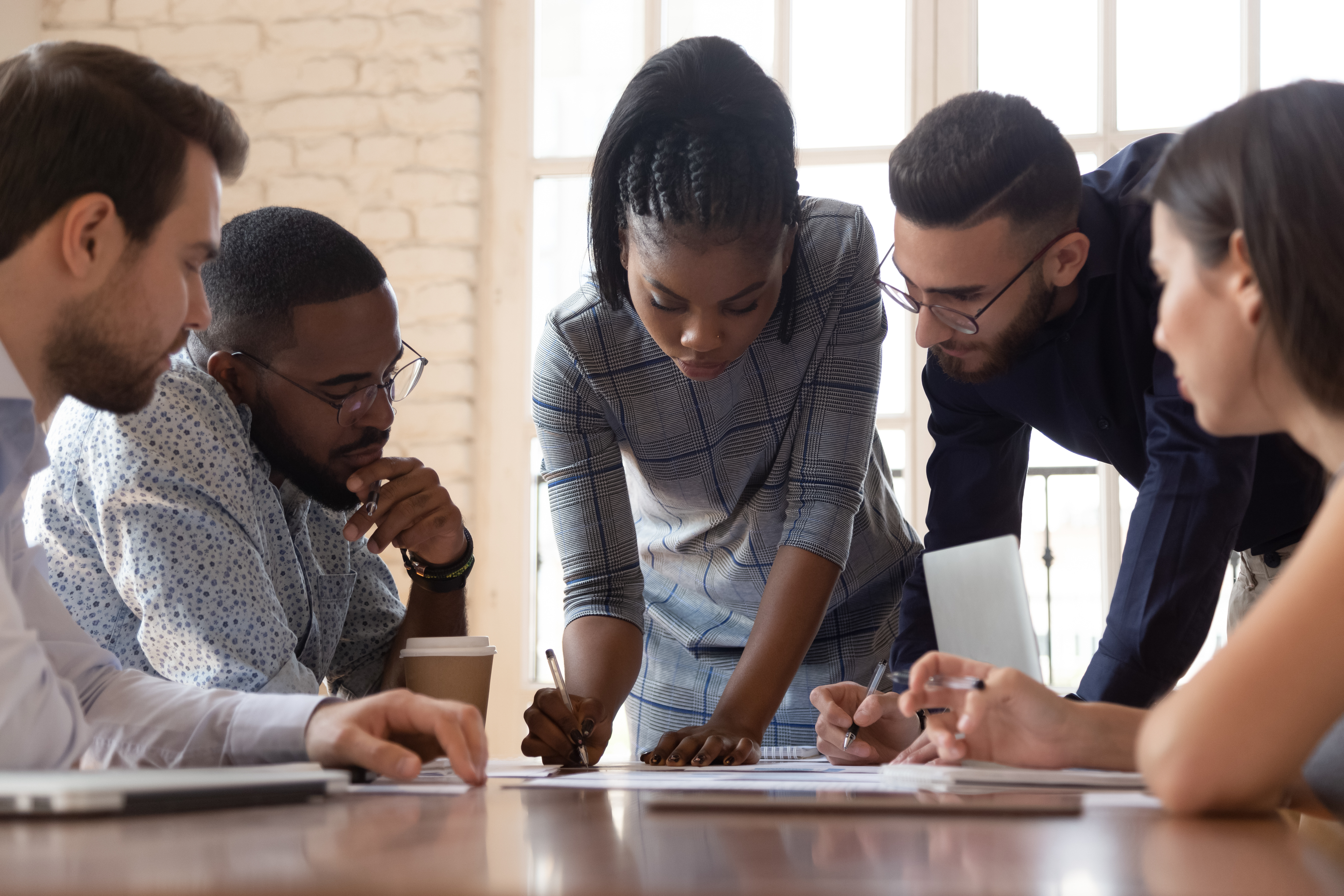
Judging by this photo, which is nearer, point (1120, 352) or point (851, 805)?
point (851, 805)

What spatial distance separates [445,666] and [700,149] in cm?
64

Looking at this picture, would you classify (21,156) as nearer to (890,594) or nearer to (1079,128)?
(890,594)

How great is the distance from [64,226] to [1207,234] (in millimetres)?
951

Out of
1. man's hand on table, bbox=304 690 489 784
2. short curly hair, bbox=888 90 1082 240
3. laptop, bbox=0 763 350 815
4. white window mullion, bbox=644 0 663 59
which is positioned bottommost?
man's hand on table, bbox=304 690 489 784

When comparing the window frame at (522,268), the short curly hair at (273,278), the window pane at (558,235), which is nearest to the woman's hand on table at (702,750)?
the short curly hair at (273,278)

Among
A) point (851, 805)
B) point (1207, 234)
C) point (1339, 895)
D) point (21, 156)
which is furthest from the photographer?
point (21, 156)

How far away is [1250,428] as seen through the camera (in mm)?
933

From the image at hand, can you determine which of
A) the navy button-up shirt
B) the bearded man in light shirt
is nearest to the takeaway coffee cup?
the bearded man in light shirt

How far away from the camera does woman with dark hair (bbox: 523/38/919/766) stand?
1365 millimetres

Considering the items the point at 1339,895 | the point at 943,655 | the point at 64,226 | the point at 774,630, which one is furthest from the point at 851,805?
the point at 64,226

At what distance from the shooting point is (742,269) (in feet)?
4.49

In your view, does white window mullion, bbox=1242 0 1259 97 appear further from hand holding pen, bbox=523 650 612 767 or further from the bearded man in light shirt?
the bearded man in light shirt

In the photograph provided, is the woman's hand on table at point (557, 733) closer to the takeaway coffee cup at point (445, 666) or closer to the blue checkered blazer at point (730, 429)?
the takeaway coffee cup at point (445, 666)

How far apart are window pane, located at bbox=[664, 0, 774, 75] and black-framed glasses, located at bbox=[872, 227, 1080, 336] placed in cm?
168
